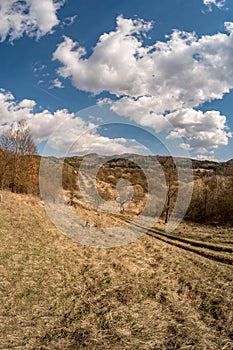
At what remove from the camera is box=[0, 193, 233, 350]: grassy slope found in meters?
9.54

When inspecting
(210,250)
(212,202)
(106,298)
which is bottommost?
(210,250)

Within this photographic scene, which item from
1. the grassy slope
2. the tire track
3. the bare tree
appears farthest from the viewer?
the bare tree

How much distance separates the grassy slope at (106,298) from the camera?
9545 mm

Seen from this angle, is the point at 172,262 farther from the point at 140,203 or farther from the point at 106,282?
the point at 140,203

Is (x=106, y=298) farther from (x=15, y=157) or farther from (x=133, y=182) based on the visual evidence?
(x=133, y=182)

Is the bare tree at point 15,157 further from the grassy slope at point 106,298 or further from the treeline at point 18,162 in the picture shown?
the grassy slope at point 106,298

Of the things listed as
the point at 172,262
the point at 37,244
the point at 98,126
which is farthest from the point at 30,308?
the point at 98,126

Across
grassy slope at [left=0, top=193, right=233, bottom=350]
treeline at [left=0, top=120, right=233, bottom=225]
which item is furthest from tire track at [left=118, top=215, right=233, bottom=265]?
treeline at [left=0, top=120, right=233, bottom=225]

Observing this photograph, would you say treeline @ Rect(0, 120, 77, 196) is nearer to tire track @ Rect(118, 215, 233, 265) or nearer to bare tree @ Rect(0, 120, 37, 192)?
bare tree @ Rect(0, 120, 37, 192)

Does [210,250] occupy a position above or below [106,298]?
below

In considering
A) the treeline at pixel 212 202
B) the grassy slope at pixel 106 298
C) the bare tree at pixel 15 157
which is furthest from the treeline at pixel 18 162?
the treeline at pixel 212 202

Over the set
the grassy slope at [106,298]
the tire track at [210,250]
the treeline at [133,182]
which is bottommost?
the tire track at [210,250]

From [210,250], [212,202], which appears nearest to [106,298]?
[210,250]

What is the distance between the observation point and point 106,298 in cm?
1285
